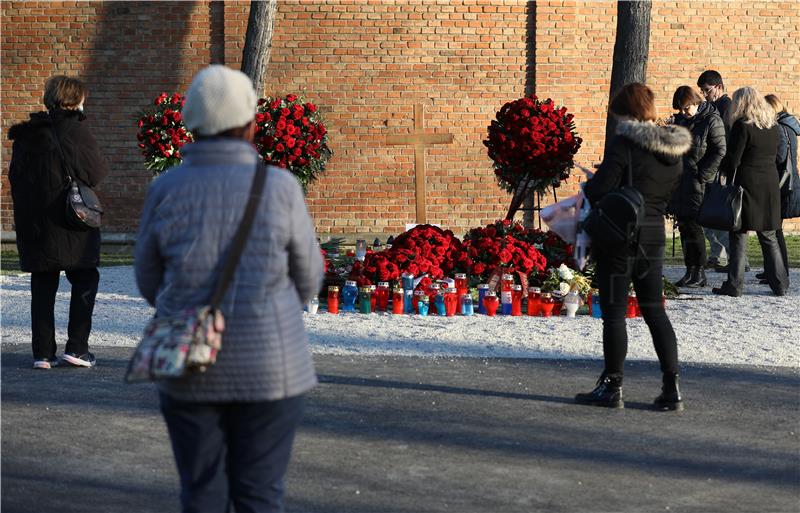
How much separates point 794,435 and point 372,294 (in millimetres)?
4616

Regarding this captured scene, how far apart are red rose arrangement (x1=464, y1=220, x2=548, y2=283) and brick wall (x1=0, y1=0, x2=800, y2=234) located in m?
6.29

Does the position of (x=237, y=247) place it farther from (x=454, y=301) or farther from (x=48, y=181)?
(x=454, y=301)

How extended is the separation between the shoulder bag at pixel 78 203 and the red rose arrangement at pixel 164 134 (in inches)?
168

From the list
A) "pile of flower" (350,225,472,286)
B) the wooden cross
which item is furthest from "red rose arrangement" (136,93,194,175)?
"pile of flower" (350,225,472,286)

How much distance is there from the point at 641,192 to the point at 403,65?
36.5 ft

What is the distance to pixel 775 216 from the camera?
1074 cm

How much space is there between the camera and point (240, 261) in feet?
11.5

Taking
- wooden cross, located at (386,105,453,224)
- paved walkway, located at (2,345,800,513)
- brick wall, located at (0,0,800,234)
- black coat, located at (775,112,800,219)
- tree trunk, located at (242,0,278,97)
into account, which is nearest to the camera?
paved walkway, located at (2,345,800,513)

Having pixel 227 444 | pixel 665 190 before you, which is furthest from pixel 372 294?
pixel 227 444

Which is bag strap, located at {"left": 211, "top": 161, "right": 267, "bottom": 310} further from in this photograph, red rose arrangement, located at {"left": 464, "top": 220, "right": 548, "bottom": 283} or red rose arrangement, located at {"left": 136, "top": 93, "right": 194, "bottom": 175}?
red rose arrangement, located at {"left": 136, "top": 93, "right": 194, "bottom": 175}

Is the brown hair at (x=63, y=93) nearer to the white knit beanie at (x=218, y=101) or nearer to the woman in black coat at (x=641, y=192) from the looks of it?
the woman in black coat at (x=641, y=192)

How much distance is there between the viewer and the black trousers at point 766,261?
10.9m

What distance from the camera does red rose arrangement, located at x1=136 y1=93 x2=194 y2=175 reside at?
11812 millimetres

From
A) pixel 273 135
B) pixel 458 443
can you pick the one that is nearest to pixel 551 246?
pixel 273 135
